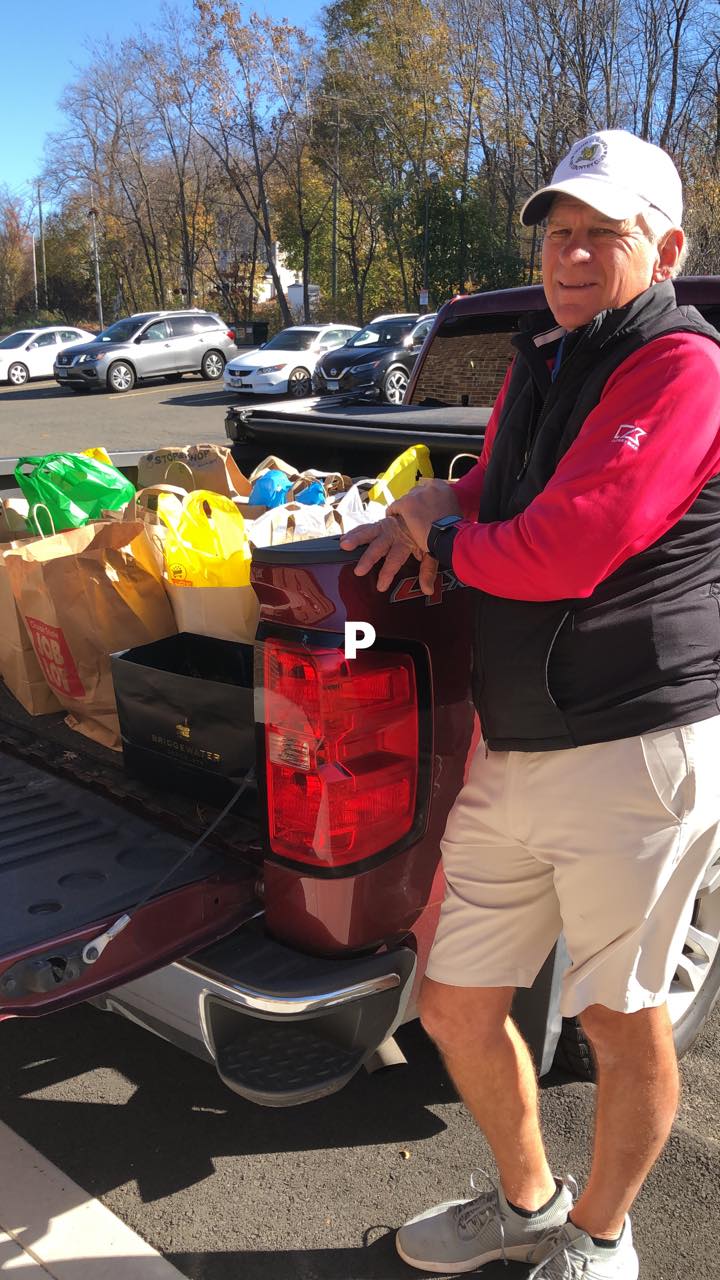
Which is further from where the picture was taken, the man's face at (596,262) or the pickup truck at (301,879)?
the pickup truck at (301,879)

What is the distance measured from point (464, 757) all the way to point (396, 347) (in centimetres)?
2088

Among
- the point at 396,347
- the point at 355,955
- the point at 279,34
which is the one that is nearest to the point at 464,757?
the point at 355,955

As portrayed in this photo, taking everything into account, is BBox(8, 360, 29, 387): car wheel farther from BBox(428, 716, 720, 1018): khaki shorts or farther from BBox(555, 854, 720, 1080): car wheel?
BBox(428, 716, 720, 1018): khaki shorts

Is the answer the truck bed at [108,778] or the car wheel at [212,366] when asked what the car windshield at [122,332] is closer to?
the car wheel at [212,366]

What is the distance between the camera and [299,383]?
76.4 feet

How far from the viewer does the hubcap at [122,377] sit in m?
25.6

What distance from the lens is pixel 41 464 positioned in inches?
142

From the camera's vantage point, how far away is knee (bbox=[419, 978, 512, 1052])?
193cm

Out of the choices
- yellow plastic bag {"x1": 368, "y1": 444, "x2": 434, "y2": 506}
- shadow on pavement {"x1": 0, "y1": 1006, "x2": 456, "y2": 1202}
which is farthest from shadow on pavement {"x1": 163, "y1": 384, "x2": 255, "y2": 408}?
shadow on pavement {"x1": 0, "y1": 1006, "x2": 456, "y2": 1202}

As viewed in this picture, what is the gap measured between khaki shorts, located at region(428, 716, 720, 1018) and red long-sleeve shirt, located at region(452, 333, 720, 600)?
311mm

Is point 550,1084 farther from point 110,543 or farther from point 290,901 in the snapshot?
point 110,543

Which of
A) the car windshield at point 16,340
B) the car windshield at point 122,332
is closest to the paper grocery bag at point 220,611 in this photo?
the car windshield at point 122,332

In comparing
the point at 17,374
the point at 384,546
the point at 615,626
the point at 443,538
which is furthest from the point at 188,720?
the point at 17,374

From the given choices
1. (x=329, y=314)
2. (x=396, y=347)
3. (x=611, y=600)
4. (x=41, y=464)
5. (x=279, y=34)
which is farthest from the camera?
(x=329, y=314)
